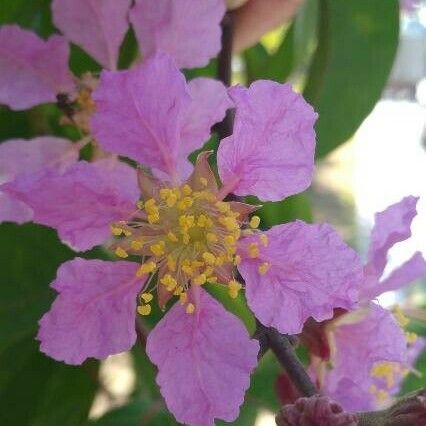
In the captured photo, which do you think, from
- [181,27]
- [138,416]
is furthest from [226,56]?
[138,416]

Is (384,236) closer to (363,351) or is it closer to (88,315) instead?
(363,351)

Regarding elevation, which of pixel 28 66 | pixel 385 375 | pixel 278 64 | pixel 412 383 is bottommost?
pixel 412 383

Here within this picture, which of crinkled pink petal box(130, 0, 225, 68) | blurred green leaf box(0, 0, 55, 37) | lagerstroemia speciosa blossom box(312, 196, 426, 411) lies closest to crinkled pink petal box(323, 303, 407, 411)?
lagerstroemia speciosa blossom box(312, 196, 426, 411)

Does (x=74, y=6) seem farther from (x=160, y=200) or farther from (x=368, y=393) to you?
(x=368, y=393)

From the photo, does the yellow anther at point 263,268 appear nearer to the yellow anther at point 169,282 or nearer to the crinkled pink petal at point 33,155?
the yellow anther at point 169,282

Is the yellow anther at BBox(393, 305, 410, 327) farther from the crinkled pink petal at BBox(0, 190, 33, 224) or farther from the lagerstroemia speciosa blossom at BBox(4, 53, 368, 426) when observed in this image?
the crinkled pink petal at BBox(0, 190, 33, 224)

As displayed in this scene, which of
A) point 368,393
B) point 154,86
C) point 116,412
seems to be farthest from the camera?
point 116,412

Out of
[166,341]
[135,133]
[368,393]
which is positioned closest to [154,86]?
[135,133]
